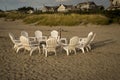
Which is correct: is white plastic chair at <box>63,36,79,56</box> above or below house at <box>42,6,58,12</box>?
above

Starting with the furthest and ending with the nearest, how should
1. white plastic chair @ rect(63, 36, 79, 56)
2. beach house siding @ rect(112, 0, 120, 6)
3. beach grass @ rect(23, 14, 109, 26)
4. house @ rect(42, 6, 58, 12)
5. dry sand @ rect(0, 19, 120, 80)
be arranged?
house @ rect(42, 6, 58, 12) → beach house siding @ rect(112, 0, 120, 6) → beach grass @ rect(23, 14, 109, 26) → white plastic chair @ rect(63, 36, 79, 56) → dry sand @ rect(0, 19, 120, 80)

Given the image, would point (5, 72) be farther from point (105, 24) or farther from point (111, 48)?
point (105, 24)

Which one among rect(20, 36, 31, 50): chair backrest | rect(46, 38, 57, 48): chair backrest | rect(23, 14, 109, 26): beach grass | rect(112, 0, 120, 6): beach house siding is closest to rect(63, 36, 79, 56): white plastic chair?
rect(46, 38, 57, 48): chair backrest

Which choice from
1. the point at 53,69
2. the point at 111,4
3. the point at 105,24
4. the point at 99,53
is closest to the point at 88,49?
the point at 99,53

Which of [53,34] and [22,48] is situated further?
[53,34]

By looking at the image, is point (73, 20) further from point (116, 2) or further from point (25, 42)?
point (116, 2)

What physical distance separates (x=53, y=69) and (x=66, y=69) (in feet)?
1.73

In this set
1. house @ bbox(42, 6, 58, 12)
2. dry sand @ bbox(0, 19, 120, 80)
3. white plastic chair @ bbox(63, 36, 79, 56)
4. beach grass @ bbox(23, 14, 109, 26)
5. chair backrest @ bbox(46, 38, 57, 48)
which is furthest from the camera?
house @ bbox(42, 6, 58, 12)

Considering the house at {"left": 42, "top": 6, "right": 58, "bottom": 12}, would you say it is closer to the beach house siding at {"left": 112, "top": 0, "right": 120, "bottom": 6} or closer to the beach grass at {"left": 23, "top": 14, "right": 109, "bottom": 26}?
the beach house siding at {"left": 112, "top": 0, "right": 120, "bottom": 6}

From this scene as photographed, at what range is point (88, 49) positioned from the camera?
45.2 feet

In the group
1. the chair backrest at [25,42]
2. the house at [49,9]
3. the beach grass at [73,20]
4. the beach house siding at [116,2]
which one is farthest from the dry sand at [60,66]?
the house at [49,9]

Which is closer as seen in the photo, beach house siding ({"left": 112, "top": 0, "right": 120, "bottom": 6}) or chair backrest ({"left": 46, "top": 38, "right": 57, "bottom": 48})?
chair backrest ({"left": 46, "top": 38, "right": 57, "bottom": 48})

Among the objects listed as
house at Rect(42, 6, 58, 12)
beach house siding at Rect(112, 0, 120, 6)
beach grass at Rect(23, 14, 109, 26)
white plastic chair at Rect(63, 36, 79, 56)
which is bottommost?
house at Rect(42, 6, 58, 12)

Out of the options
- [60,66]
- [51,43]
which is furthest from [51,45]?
[60,66]
